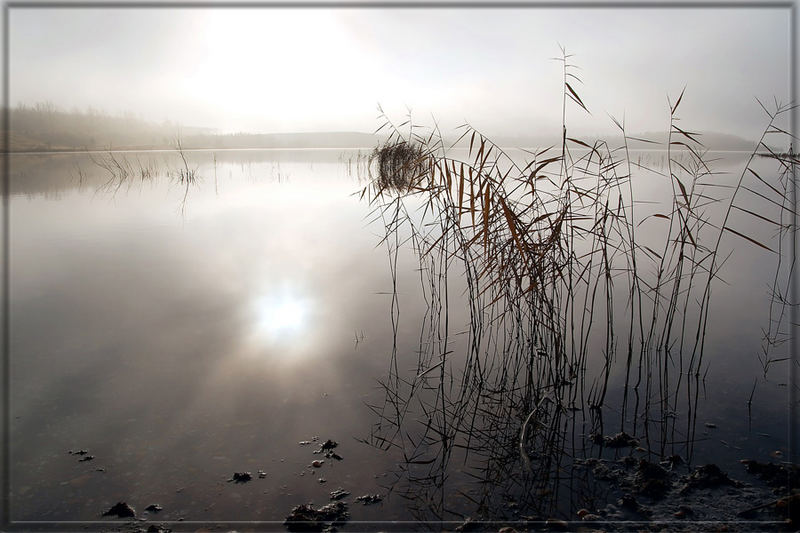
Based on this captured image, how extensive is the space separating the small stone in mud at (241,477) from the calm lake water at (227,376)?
1.3 inches

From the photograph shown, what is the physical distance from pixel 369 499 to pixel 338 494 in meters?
0.11

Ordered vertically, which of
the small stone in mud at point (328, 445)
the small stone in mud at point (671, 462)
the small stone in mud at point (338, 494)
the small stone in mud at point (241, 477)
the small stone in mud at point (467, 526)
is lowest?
the small stone in mud at point (467, 526)

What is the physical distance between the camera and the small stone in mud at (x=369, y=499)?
1.77 meters

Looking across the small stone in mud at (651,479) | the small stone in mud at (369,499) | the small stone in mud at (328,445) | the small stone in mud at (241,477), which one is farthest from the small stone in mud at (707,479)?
the small stone in mud at (241,477)

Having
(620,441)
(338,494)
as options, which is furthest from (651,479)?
(338,494)

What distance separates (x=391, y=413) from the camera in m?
2.41

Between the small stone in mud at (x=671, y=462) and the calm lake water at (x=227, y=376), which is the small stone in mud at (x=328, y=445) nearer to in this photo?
the calm lake water at (x=227, y=376)

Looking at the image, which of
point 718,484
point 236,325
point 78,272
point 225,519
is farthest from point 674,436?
point 78,272

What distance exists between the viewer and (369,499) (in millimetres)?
1780

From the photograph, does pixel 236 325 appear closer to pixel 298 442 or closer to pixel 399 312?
pixel 399 312

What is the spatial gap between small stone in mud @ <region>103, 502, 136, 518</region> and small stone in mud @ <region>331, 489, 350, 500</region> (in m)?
0.63

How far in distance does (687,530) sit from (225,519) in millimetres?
1439

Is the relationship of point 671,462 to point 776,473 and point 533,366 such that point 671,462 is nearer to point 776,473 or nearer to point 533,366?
point 776,473

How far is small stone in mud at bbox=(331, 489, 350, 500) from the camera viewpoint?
179cm
